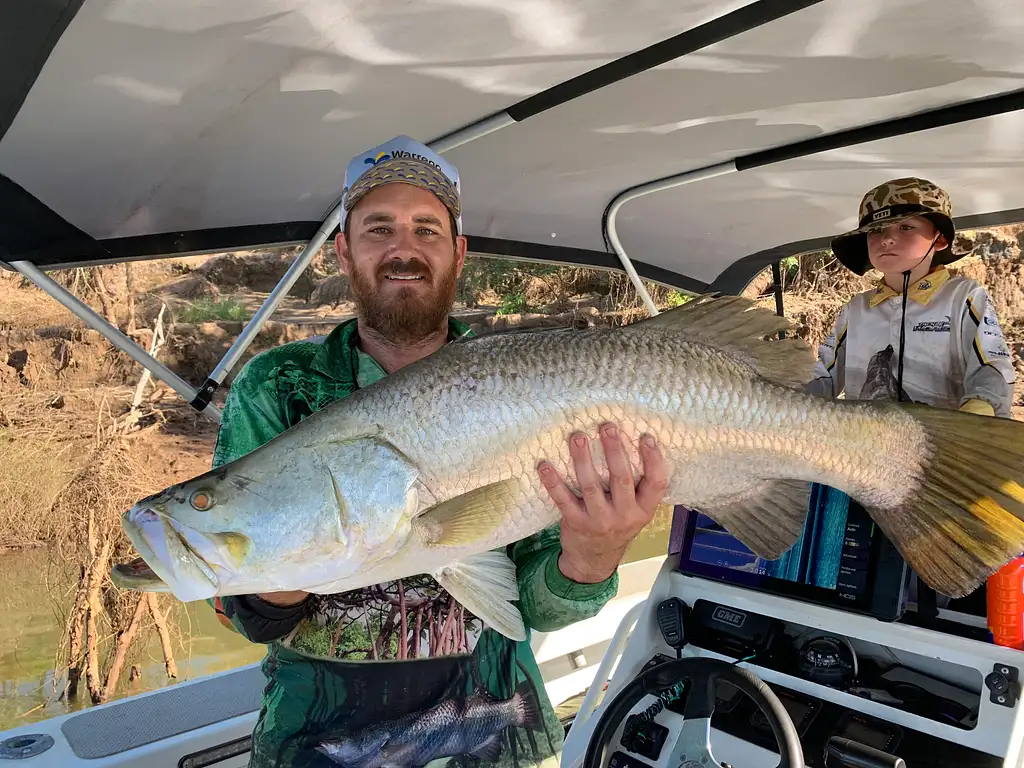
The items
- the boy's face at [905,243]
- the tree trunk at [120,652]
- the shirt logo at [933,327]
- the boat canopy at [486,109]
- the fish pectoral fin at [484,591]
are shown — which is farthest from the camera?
the tree trunk at [120,652]

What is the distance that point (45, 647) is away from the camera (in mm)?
10453

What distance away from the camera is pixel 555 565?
208cm

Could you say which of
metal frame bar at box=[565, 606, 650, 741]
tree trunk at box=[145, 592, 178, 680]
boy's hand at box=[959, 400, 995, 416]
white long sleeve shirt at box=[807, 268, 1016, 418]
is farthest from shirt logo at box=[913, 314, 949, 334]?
tree trunk at box=[145, 592, 178, 680]

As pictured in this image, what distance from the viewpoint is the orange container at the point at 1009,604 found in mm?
2389

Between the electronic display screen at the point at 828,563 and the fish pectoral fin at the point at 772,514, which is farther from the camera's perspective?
the electronic display screen at the point at 828,563

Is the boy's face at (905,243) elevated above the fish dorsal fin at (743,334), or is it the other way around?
the boy's face at (905,243)

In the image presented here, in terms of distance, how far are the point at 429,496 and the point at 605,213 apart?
3.26 meters

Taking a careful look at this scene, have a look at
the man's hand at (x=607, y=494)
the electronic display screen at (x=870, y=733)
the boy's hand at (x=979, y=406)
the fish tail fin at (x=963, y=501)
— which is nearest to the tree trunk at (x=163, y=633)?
the electronic display screen at (x=870, y=733)

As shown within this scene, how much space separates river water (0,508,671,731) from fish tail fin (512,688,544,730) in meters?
5.21

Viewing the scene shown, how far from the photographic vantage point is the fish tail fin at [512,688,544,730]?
2.16m

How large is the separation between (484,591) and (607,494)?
0.36 meters

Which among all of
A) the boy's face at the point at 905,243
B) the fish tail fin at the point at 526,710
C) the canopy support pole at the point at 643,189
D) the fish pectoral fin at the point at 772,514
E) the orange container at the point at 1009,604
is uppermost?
the canopy support pole at the point at 643,189

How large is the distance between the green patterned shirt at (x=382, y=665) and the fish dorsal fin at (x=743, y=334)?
0.74 metres

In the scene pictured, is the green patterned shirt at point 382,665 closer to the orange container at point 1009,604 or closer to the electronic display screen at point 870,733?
the electronic display screen at point 870,733
